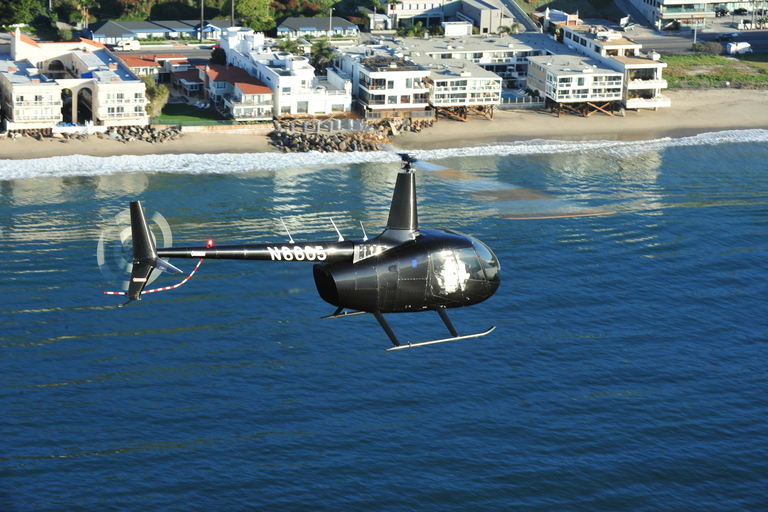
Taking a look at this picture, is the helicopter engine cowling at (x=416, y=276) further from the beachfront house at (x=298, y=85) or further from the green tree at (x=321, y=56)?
the green tree at (x=321, y=56)

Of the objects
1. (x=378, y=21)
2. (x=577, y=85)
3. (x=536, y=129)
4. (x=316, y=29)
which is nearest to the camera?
(x=536, y=129)

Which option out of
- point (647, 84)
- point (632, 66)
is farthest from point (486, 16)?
point (647, 84)

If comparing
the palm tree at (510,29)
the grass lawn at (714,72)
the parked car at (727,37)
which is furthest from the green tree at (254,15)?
the parked car at (727,37)

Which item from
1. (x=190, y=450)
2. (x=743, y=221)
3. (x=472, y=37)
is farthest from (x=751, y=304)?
(x=472, y=37)

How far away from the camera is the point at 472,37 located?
114m

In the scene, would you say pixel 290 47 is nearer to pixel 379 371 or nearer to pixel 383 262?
pixel 379 371

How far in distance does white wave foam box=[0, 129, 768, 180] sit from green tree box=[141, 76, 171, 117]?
285 inches

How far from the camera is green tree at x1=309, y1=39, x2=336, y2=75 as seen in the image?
10488 cm

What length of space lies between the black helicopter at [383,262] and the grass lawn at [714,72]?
75.1 metres

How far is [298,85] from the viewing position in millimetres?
95812

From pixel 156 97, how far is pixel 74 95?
6.80 metres

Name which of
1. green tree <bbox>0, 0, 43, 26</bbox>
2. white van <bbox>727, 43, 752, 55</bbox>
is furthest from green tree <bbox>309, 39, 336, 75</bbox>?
white van <bbox>727, 43, 752, 55</bbox>

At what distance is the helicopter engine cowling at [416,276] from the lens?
40.0m

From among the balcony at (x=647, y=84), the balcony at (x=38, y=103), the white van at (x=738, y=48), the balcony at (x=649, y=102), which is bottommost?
the balcony at (x=38, y=103)
